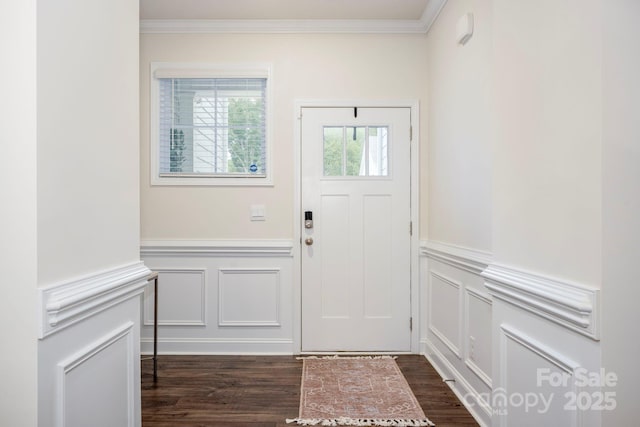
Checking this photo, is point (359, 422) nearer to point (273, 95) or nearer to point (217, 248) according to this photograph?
point (217, 248)

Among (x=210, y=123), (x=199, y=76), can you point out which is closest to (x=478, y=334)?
(x=210, y=123)

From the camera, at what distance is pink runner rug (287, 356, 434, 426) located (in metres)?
2.12

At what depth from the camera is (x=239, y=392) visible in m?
2.47

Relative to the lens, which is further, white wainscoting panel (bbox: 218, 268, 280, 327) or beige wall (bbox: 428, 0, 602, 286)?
white wainscoting panel (bbox: 218, 268, 280, 327)

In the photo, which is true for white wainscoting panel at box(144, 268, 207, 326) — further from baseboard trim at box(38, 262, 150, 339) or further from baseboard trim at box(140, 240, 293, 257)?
baseboard trim at box(38, 262, 150, 339)

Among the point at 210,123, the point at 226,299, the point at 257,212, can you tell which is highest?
the point at 210,123

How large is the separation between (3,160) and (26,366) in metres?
0.50

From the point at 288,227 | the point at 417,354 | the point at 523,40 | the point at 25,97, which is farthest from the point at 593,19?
the point at 417,354

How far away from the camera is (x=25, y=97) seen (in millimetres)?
906

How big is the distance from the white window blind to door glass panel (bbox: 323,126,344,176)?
1.68 ft

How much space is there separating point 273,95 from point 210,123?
1.89ft

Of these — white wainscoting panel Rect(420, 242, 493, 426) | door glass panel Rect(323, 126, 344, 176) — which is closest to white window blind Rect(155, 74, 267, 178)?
door glass panel Rect(323, 126, 344, 176)

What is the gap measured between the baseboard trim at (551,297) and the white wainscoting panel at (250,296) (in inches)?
80.2

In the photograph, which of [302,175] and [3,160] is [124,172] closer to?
[3,160]
